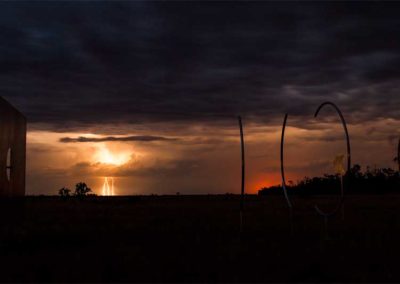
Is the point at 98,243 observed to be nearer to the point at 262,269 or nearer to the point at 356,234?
the point at 262,269

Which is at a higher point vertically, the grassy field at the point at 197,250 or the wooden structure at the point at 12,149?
the wooden structure at the point at 12,149

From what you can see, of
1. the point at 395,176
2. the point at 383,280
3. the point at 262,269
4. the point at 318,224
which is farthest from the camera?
the point at 395,176

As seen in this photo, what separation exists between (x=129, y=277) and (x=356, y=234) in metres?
11.8

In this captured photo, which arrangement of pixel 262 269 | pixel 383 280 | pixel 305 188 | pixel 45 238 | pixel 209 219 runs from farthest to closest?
pixel 305 188, pixel 209 219, pixel 45 238, pixel 262 269, pixel 383 280

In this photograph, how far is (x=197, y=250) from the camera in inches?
704

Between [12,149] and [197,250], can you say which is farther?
[12,149]

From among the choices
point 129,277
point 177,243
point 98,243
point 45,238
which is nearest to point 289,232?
point 177,243

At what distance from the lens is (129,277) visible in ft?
45.2

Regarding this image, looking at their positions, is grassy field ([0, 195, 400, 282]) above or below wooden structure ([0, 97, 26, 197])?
below

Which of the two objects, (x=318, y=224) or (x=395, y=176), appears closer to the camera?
(x=318, y=224)

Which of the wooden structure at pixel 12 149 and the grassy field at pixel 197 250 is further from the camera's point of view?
the wooden structure at pixel 12 149

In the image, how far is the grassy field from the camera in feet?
46.0

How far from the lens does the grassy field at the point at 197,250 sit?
14023 millimetres

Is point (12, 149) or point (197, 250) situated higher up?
point (12, 149)
